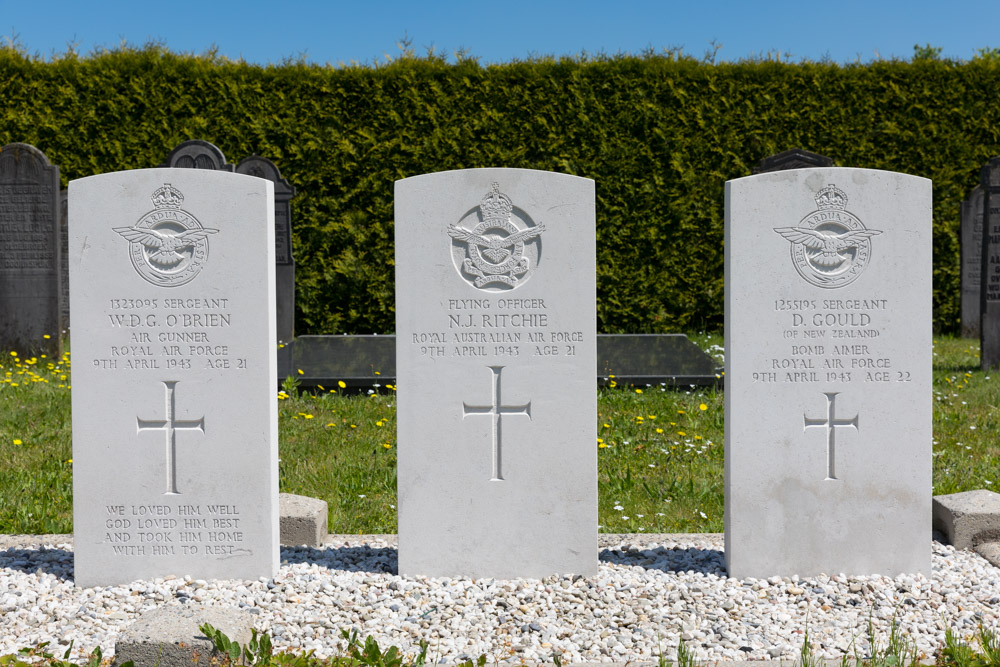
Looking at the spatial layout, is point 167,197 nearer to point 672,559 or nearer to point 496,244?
point 496,244

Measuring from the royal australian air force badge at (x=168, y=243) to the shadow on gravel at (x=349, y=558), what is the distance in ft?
4.22

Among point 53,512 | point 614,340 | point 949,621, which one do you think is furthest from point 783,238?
point 614,340

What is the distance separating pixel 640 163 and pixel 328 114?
420 cm

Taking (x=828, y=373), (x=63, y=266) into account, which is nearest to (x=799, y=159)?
(x=828, y=373)

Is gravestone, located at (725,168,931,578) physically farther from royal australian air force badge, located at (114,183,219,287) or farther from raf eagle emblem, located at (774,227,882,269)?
royal australian air force badge, located at (114,183,219,287)

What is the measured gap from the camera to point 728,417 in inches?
137

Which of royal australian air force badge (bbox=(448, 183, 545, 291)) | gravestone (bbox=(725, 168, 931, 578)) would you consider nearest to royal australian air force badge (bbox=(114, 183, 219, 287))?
royal australian air force badge (bbox=(448, 183, 545, 291))

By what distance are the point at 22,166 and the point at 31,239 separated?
2.53 feet

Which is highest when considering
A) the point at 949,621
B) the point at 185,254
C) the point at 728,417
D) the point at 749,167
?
the point at 749,167

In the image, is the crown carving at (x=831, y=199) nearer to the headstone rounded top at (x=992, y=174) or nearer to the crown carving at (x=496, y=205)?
the crown carving at (x=496, y=205)

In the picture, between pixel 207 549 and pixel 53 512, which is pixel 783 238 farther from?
pixel 53 512

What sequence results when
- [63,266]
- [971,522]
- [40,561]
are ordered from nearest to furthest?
[40,561] → [971,522] → [63,266]

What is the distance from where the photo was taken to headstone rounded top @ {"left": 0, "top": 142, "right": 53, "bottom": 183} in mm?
9016

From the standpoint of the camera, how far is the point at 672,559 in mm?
3719
